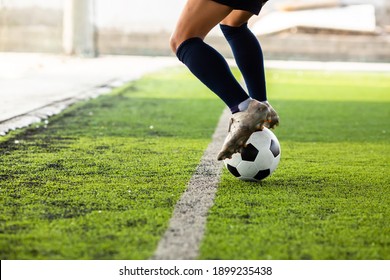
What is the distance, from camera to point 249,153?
138 inches

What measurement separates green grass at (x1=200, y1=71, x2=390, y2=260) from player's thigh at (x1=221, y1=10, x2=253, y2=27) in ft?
2.55

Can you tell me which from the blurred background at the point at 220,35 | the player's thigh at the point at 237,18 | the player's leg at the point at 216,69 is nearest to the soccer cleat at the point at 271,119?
the player's leg at the point at 216,69

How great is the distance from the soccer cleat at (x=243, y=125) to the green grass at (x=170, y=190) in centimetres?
19

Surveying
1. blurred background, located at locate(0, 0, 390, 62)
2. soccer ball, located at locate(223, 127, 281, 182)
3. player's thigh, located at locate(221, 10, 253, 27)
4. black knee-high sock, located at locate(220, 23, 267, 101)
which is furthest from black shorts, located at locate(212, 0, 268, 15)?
blurred background, located at locate(0, 0, 390, 62)

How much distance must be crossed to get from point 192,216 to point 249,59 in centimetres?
119

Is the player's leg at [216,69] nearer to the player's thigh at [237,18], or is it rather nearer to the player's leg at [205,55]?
the player's leg at [205,55]

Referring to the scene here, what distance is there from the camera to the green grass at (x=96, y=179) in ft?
8.08

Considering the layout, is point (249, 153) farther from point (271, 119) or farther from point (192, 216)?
point (192, 216)

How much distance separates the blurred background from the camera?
67.1ft

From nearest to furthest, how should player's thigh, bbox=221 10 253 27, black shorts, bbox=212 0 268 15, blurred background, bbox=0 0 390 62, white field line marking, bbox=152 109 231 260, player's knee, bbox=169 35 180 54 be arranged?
white field line marking, bbox=152 109 231 260, black shorts, bbox=212 0 268 15, player's knee, bbox=169 35 180 54, player's thigh, bbox=221 10 253 27, blurred background, bbox=0 0 390 62

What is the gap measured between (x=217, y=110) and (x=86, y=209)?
4.37 metres

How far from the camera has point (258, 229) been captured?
2645 millimetres

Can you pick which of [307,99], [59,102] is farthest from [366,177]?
[307,99]

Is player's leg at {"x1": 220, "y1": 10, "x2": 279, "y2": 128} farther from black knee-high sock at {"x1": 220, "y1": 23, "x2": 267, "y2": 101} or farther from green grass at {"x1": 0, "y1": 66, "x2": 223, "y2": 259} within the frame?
green grass at {"x1": 0, "y1": 66, "x2": 223, "y2": 259}
